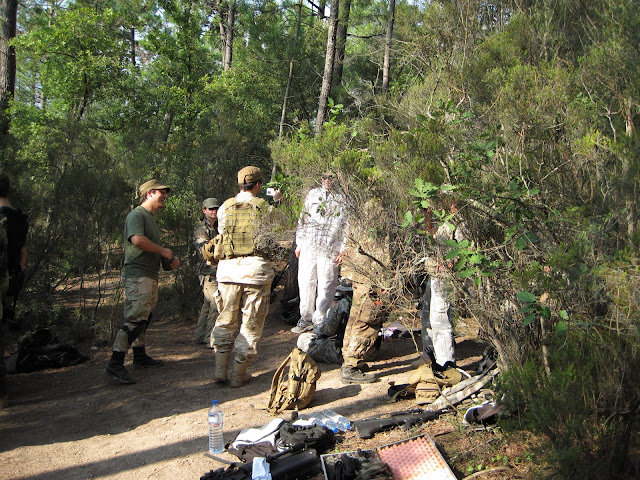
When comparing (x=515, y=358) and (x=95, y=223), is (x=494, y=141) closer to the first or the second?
(x=515, y=358)

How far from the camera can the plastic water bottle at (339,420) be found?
428 cm

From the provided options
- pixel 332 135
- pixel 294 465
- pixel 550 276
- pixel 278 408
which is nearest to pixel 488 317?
pixel 550 276

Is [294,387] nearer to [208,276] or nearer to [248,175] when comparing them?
[248,175]

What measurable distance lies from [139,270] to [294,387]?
215 centimetres

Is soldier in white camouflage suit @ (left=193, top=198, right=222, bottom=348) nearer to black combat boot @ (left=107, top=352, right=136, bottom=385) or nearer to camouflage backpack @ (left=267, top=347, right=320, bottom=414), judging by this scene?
black combat boot @ (left=107, top=352, right=136, bottom=385)

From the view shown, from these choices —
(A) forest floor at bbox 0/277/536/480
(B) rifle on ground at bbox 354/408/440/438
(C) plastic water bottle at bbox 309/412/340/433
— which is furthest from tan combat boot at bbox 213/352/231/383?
(B) rifle on ground at bbox 354/408/440/438

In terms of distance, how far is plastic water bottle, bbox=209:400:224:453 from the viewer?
4125 mm

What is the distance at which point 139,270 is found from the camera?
569 centimetres

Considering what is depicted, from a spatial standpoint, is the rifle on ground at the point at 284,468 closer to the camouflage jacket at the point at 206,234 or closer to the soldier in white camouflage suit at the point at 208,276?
the soldier in white camouflage suit at the point at 208,276

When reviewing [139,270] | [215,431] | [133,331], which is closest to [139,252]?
[139,270]

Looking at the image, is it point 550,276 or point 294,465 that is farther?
point 294,465

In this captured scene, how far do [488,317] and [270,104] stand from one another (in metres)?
15.1

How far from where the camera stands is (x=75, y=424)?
15.5 feet

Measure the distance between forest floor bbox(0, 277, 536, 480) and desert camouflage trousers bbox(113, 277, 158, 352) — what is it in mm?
488
